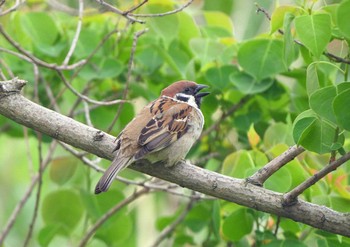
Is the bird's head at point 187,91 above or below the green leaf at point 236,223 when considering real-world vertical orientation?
above

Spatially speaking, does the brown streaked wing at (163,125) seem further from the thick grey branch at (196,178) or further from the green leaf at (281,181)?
the green leaf at (281,181)

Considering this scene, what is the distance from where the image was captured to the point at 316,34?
3158 millimetres

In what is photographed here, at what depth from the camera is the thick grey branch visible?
3.31m

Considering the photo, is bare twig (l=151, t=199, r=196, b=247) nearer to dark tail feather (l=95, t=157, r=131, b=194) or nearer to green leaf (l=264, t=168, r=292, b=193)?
→ green leaf (l=264, t=168, r=292, b=193)

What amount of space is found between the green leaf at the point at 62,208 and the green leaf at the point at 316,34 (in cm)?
231

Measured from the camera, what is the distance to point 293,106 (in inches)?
191

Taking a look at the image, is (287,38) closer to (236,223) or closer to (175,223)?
(236,223)

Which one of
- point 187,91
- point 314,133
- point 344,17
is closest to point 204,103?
point 187,91

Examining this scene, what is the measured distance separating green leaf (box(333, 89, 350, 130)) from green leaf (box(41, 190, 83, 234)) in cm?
241

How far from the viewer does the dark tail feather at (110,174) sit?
12.0 ft

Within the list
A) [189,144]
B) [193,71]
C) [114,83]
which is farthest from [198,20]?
[189,144]

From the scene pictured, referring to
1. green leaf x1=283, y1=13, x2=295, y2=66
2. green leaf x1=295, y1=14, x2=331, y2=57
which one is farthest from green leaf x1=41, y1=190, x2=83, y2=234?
green leaf x1=295, y1=14, x2=331, y2=57

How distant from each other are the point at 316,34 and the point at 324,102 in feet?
0.95

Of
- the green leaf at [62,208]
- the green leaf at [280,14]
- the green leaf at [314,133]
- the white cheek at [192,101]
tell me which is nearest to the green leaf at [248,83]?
the white cheek at [192,101]
